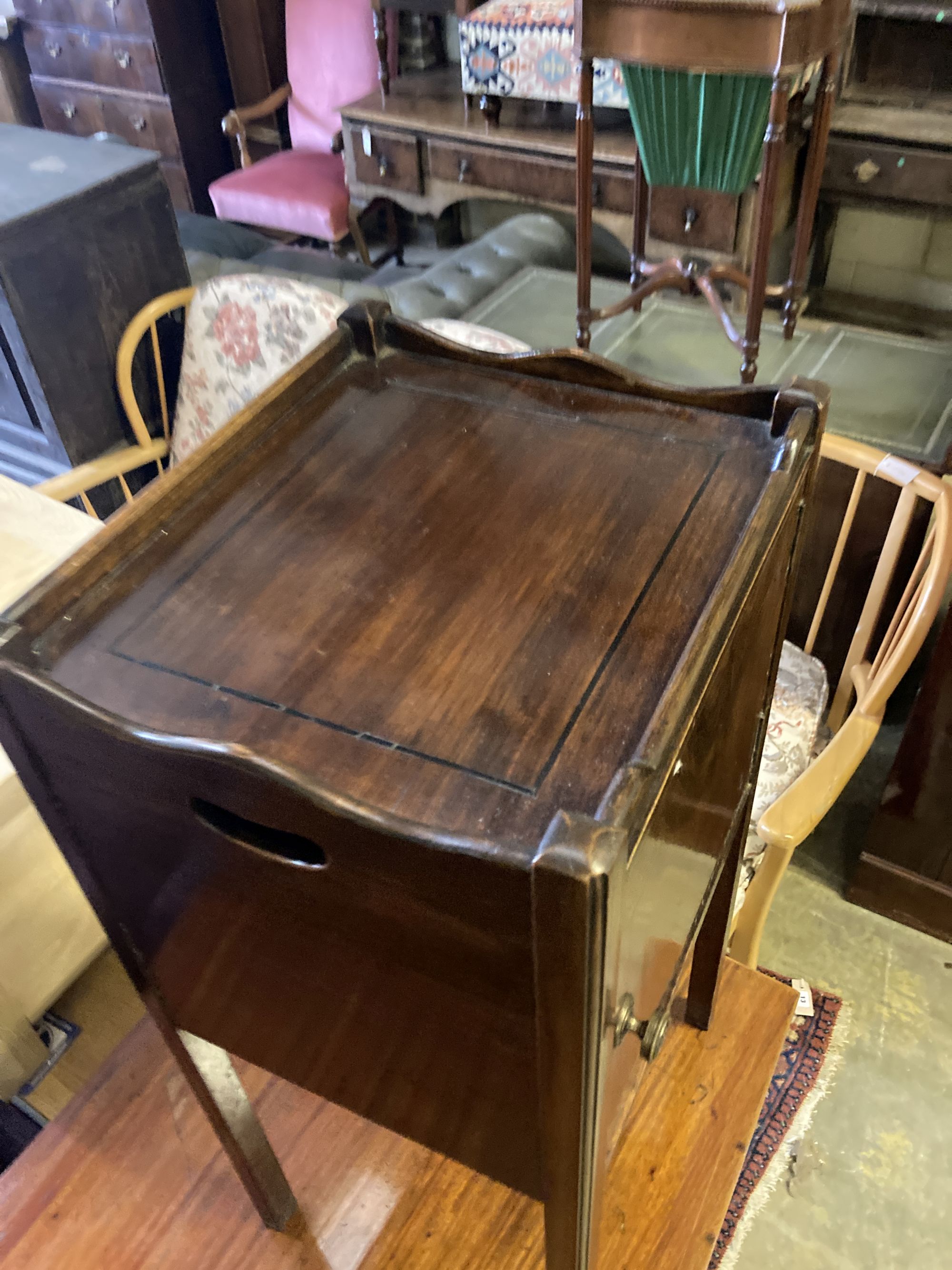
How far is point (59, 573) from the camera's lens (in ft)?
1.96

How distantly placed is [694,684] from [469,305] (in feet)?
5.71

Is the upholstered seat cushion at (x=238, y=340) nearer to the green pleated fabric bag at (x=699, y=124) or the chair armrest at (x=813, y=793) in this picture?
the green pleated fabric bag at (x=699, y=124)

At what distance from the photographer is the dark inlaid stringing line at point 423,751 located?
19.2 inches

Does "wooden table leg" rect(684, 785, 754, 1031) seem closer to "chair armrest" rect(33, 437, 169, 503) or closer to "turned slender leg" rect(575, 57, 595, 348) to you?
"turned slender leg" rect(575, 57, 595, 348)

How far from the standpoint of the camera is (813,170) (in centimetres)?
160

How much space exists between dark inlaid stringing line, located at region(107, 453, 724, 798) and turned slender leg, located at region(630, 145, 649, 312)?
4.72ft

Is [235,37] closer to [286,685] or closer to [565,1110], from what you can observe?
[286,685]

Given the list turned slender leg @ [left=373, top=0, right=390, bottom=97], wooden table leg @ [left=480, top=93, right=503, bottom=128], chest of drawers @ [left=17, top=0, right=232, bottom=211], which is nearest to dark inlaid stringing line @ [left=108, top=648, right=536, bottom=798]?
wooden table leg @ [left=480, top=93, right=503, bottom=128]

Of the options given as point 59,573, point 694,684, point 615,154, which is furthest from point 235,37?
point 694,684

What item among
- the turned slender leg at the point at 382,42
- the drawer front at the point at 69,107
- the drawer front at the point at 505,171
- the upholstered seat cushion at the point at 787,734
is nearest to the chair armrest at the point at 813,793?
the upholstered seat cushion at the point at 787,734

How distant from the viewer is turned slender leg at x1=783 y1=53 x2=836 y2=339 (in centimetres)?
152

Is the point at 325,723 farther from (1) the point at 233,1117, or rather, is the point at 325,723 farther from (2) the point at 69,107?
(2) the point at 69,107

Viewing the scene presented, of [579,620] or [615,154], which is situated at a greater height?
[579,620]

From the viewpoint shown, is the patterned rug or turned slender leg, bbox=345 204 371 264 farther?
turned slender leg, bbox=345 204 371 264
